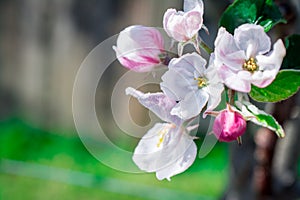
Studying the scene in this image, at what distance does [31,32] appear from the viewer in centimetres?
287

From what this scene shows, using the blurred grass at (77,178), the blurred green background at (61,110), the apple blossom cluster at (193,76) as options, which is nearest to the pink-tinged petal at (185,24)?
the apple blossom cluster at (193,76)

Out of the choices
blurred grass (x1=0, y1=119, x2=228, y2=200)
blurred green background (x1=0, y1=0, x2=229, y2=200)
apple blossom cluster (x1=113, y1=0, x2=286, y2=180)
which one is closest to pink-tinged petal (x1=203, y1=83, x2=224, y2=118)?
apple blossom cluster (x1=113, y1=0, x2=286, y2=180)

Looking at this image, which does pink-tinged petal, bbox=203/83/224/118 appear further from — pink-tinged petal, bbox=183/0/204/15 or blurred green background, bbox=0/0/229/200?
blurred green background, bbox=0/0/229/200

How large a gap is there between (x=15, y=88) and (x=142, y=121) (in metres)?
0.74

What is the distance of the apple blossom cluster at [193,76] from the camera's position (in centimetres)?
52

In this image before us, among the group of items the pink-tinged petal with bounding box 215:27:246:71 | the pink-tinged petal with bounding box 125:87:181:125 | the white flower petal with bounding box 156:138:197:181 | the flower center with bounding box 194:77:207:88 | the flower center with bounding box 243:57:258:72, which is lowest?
the white flower petal with bounding box 156:138:197:181

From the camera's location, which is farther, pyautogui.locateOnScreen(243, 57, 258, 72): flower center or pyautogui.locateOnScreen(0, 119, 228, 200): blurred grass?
pyautogui.locateOnScreen(0, 119, 228, 200): blurred grass

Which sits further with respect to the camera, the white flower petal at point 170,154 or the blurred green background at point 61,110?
the blurred green background at point 61,110

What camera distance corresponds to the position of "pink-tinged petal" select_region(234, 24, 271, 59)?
1.75 feet

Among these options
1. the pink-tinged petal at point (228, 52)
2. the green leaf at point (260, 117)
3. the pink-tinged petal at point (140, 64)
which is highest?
the pink-tinged petal at point (228, 52)

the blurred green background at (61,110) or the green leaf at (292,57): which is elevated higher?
the green leaf at (292,57)

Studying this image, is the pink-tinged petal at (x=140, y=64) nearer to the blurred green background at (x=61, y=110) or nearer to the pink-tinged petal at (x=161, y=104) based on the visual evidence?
the pink-tinged petal at (x=161, y=104)

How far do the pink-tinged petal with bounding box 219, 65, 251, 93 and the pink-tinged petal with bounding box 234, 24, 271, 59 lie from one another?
0.03m

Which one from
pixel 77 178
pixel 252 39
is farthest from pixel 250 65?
pixel 77 178
